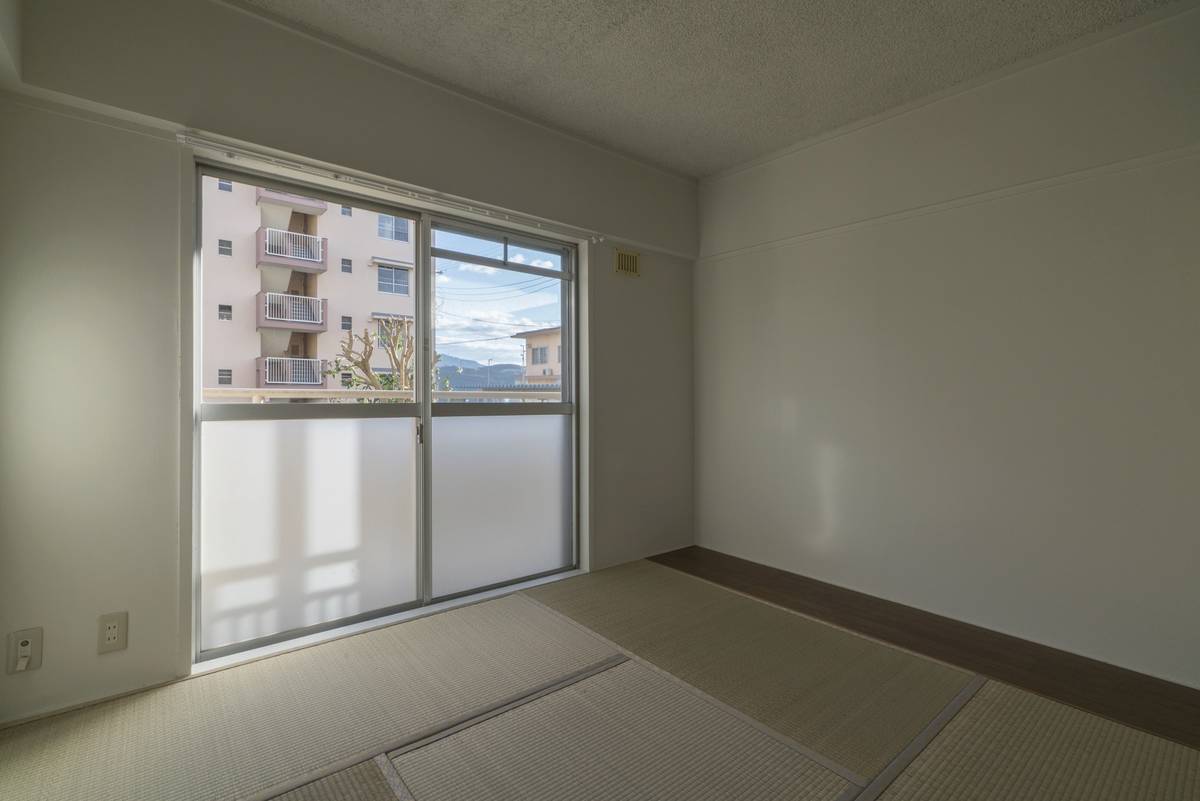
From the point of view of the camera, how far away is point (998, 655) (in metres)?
2.59

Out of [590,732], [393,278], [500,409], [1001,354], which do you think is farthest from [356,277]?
[1001,354]

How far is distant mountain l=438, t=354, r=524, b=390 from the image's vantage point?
3.25 meters

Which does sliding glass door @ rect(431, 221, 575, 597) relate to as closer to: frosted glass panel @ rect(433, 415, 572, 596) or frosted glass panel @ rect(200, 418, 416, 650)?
frosted glass panel @ rect(433, 415, 572, 596)

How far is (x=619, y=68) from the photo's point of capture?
286 centimetres

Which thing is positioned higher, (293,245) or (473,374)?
(293,245)

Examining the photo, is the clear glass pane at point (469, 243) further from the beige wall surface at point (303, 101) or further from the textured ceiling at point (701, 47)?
the textured ceiling at point (701, 47)

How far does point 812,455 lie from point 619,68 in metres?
2.62

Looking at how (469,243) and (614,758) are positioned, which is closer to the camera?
(614,758)

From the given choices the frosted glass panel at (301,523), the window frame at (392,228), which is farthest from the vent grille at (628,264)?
the frosted glass panel at (301,523)

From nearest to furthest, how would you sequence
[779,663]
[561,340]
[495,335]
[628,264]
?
[779,663] → [495,335] → [561,340] → [628,264]

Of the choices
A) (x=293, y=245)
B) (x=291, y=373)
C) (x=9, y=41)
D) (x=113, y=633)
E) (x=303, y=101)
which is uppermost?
(x=303, y=101)

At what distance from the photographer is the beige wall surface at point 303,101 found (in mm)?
2100

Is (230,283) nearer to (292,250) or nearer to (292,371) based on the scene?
(292,250)

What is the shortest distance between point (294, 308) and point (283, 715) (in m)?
1.79
